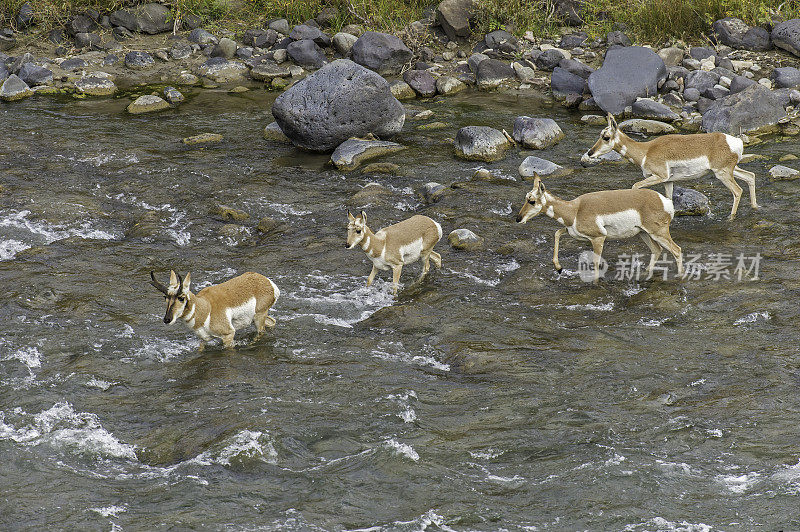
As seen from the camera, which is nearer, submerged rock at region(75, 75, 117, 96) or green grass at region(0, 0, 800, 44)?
submerged rock at region(75, 75, 117, 96)

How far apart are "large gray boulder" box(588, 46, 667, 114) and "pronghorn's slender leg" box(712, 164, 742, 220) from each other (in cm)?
656

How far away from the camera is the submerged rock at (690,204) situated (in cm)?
1521

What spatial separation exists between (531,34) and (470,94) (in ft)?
14.2

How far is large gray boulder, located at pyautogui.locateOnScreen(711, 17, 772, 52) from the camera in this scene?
23859 mm

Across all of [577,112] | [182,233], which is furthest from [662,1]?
[182,233]

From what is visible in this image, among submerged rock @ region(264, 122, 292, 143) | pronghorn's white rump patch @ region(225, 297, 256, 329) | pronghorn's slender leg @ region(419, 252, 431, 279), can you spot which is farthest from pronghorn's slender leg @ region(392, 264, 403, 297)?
submerged rock @ region(264, 122, 292, 143)

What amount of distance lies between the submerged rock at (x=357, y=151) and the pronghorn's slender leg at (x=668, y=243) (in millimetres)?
7682

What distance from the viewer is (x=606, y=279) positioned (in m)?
13.0

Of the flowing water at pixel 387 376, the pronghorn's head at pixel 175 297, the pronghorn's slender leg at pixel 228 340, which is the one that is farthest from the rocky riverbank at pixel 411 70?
the pronghorn's head at pixel 175 297

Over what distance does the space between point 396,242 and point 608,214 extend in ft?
10.9

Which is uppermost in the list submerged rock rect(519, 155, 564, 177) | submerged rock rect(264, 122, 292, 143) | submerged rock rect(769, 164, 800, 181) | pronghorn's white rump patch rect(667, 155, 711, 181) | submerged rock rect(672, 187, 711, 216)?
pronghorn's white rump patch rect(667, 155, 711, 181)

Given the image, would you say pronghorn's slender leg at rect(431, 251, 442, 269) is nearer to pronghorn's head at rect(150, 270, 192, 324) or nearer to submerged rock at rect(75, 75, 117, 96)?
pronghorn's head at rect(150, 270, 192, 324)

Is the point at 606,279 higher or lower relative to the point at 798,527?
lower

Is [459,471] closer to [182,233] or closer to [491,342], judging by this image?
[491,342]
